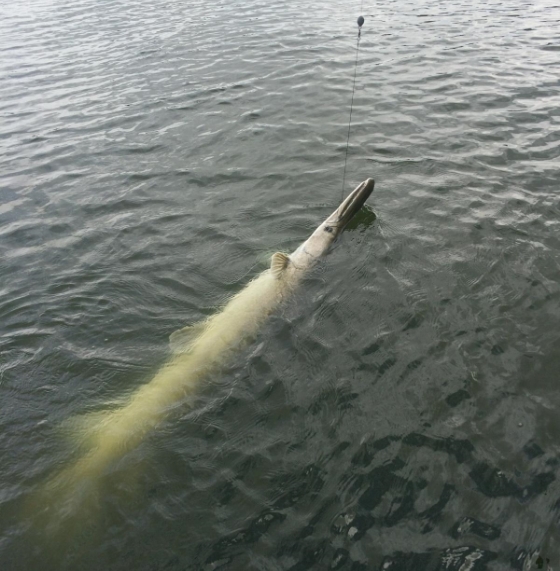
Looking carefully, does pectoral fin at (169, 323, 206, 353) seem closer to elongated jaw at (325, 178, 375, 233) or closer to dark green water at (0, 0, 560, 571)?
dark green water at (0, 0, 560, 571)

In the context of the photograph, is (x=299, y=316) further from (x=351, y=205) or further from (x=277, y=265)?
(x=351, y=205)

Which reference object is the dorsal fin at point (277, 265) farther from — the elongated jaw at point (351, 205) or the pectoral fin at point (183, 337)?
the pectoral fin at point (183, 337)

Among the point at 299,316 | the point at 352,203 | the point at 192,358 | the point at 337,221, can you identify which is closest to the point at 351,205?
the point at 352,203

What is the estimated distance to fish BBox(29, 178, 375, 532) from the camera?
171 inches

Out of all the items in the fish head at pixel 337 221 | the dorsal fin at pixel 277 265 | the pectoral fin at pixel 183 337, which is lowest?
the pectoral fin at pixel 183 337

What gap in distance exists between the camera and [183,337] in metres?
5.55

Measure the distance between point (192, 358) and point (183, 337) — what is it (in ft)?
1.30

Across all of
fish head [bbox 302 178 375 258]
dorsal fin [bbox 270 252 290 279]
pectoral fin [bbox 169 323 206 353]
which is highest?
fish head [bbox 302 178 375 258]

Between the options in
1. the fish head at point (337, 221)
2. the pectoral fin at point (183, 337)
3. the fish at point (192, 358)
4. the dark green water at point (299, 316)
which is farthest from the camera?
the fish head at point (337, 221)

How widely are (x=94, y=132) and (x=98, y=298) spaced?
6093mm

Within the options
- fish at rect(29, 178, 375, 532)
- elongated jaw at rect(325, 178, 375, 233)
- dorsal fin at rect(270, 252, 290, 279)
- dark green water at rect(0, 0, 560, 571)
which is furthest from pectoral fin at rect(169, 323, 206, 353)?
elongated jaw at rect(325, 178, 375, 233)

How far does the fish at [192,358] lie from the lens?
4.34 m

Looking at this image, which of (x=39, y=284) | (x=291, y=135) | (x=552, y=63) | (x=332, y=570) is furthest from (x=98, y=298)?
(x=552, y=63)

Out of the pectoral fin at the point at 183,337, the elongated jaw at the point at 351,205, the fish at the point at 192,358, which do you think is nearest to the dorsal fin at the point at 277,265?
the fish at the point at 192,358
